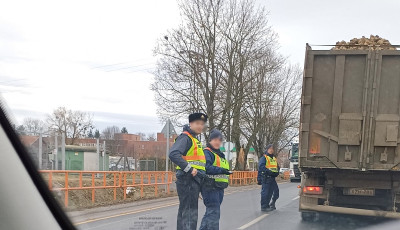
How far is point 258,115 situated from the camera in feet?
103

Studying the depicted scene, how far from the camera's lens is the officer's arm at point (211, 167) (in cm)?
596

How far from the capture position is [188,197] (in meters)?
5.80

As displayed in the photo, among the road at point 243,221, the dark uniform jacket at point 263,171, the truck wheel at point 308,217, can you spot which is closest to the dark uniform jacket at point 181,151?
the road at point 243,221

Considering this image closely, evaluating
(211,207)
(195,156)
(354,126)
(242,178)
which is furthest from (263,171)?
(242,178)

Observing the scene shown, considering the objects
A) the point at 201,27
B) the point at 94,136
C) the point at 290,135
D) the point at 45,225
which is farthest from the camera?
the point at 290,135

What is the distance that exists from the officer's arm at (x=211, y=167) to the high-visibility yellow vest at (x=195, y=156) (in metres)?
0.11

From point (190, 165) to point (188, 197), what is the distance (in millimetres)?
436

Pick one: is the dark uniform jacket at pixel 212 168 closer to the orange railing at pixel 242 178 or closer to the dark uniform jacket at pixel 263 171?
the dark uniform jacket at pixel 263 171

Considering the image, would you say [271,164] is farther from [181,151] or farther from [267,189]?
[181,151]

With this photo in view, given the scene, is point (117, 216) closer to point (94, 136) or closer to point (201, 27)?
point (94, 136)

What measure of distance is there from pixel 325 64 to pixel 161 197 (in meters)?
8.78

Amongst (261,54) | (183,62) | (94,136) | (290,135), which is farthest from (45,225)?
(290,135)

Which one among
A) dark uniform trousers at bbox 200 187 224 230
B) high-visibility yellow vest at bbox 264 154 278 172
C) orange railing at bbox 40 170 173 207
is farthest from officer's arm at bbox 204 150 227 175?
high-visibility yellow vest at bbox 264 154 278 172

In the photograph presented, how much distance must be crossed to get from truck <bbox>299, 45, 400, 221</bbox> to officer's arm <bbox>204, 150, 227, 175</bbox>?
238cm
